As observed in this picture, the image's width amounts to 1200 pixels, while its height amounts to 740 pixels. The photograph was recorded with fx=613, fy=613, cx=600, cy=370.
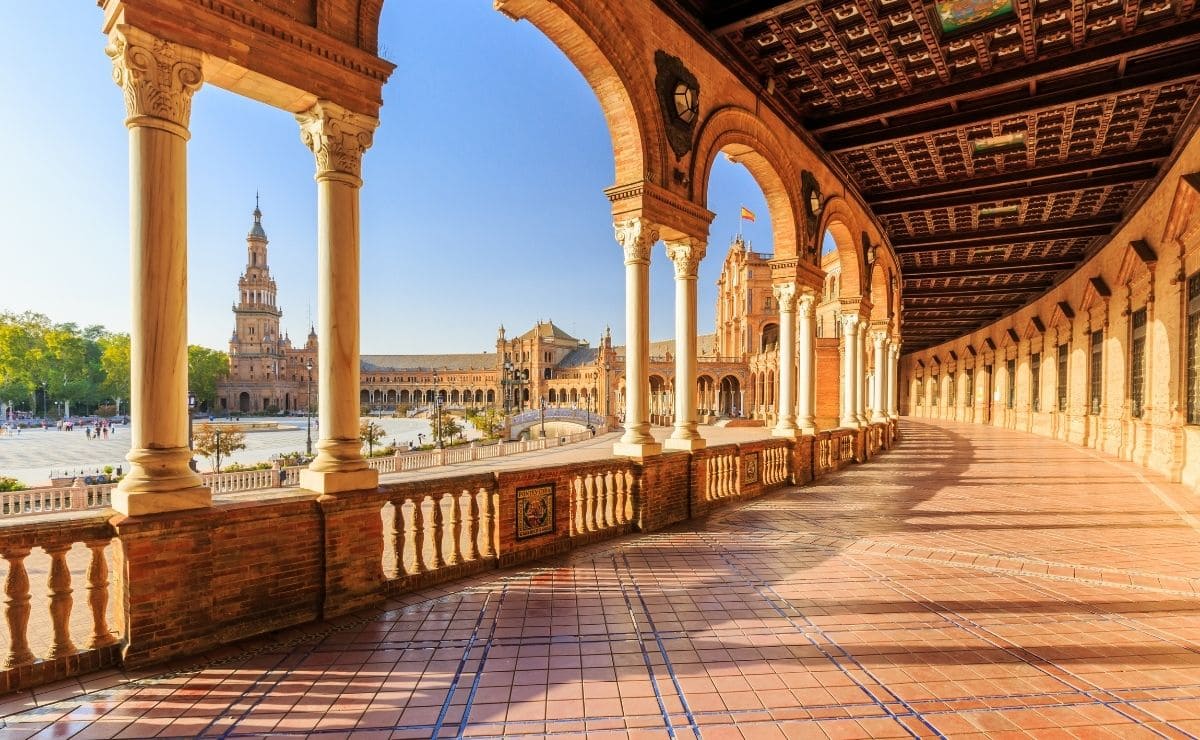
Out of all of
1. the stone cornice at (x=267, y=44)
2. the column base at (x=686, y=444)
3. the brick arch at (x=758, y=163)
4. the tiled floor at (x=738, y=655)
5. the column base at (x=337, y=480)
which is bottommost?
the tiled floor at (x=738, y=655)

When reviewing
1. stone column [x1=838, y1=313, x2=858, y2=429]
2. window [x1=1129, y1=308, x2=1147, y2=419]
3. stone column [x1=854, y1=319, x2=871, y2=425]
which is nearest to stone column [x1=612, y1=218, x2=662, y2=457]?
stone column [x1=838, y1=313, x2=858, y2=429]

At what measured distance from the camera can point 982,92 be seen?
994 centimetres

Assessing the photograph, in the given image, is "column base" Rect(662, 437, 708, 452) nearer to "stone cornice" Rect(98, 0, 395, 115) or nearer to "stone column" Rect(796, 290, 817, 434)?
"stone column" Rect(796, 290, 817, 434)

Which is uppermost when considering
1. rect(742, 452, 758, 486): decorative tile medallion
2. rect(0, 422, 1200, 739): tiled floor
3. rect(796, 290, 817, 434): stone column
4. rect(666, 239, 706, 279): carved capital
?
rect(666, 239, 706, 279): carved capital

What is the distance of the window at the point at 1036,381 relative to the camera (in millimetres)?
26123

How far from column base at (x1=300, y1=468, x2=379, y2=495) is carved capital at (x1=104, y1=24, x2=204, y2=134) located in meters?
2.60

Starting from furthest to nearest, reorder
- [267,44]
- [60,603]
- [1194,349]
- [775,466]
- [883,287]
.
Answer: [883,287], [1194,349], [775,466], [267,44], [60,603]

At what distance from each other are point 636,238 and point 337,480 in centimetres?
483

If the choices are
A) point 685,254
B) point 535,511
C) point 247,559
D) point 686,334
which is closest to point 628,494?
point 535,511

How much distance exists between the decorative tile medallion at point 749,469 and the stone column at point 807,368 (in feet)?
7.53

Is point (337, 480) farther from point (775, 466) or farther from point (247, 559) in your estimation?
point (775, 466)

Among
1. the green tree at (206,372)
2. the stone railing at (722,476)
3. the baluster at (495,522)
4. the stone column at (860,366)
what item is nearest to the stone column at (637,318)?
the stone railing at (722,476)

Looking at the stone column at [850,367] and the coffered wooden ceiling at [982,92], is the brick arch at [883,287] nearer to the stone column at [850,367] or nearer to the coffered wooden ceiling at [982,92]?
the coffered wooden ceiling at [982,92]

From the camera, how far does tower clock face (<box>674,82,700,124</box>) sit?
331 inches
